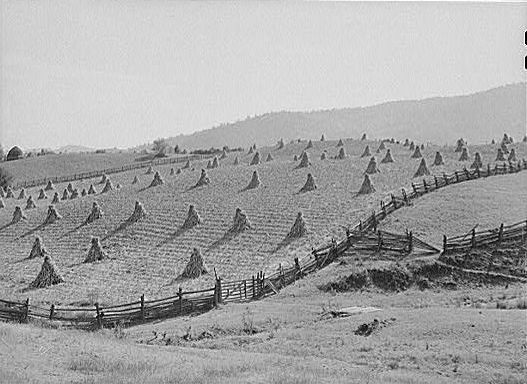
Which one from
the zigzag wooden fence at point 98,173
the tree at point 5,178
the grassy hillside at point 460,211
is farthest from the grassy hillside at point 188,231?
the tree at point 5,178

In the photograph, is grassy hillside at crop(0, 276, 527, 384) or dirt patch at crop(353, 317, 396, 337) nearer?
grassy hillside at crop(0, 276, 527, 384)

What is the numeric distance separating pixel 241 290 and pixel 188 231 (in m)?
12.0

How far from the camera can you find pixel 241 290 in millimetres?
23578

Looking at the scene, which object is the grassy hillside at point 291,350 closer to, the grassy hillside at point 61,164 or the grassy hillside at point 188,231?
the grassy hillside at point 188,231

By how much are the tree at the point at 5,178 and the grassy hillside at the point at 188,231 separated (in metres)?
19.7

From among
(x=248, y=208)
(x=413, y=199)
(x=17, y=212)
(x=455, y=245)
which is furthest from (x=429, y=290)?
(x=17, y=212)

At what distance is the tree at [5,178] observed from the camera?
231 feet

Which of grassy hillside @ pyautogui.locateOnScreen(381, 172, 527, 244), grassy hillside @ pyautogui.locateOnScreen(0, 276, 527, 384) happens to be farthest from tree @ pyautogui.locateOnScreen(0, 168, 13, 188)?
grassy hillside @ pyautogui.locateOnScreen(0, 276, 527, 384)

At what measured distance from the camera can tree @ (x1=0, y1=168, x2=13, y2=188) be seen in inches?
2776

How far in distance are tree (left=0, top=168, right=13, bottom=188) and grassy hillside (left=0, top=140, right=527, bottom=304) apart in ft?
64.6

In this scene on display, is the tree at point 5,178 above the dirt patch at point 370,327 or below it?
above

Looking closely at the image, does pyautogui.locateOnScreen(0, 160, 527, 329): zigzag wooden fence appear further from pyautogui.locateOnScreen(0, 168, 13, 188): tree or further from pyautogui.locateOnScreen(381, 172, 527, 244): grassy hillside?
pyautogui.locateOnScreen(0, 168, 13, 188): tree

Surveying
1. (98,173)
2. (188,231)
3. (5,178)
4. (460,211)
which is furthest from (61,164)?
(460,211)

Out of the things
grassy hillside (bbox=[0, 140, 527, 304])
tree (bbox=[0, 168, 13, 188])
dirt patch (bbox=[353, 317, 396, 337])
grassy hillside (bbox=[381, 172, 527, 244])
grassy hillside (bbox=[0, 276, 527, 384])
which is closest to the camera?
grassy hillside (bbox=[0, 276, 527, 384])
